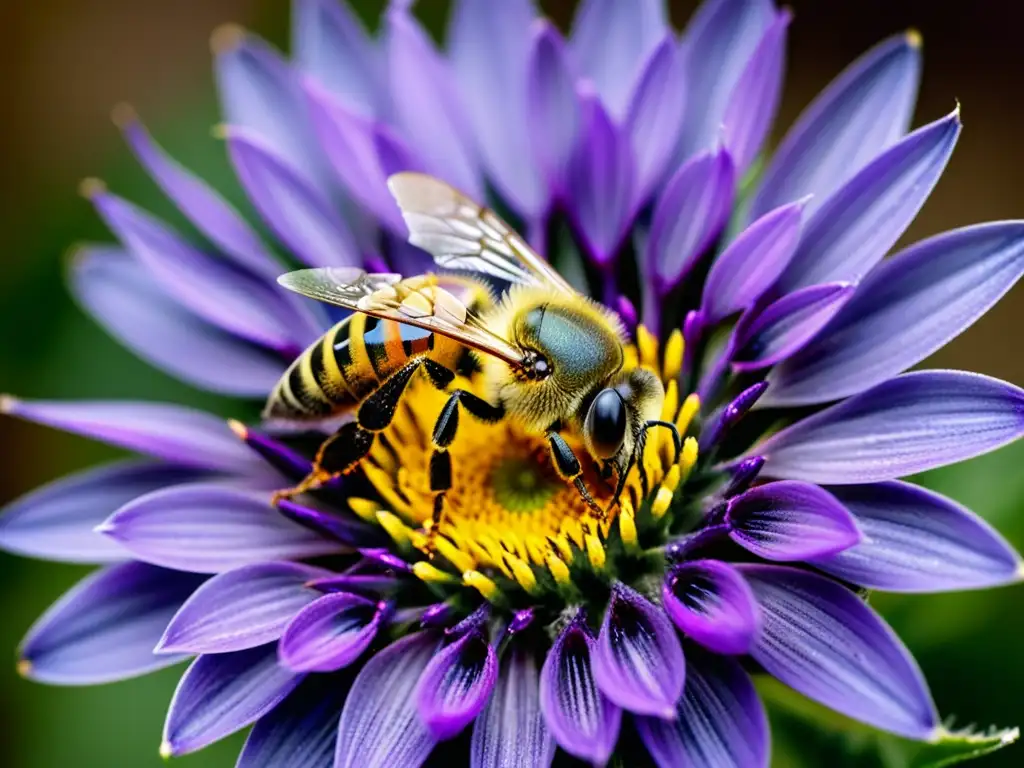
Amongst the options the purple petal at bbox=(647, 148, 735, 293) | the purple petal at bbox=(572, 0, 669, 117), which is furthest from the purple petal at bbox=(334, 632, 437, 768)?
the purple petal at bbox=(572, 0, 669, 117)

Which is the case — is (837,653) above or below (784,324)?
below

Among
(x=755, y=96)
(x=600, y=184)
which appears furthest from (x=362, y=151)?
(x=755, y=96)

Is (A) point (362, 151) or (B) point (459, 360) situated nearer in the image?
(B) point (459, 360)

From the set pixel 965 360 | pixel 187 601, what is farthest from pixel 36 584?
pixel 965 360

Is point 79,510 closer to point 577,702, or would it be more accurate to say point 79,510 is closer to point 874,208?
point 577,702

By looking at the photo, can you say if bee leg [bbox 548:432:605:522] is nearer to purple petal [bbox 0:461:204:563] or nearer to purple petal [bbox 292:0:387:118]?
purple petal [bbox 0:461:204:563]

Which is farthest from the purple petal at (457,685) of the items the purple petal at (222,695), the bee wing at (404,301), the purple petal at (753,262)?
the purple petal at (753,262)
